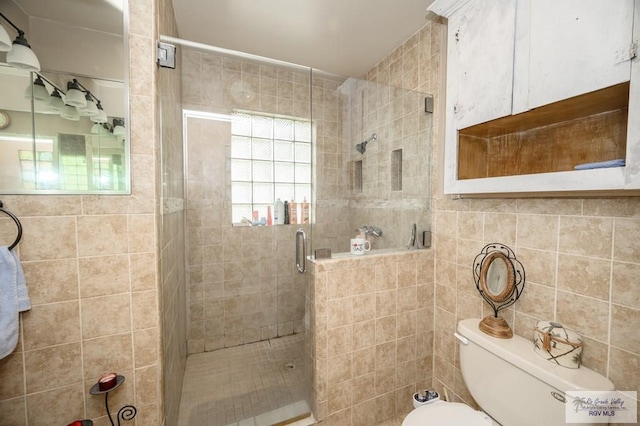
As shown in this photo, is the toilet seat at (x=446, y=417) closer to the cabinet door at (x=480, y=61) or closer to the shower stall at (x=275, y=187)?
the shower stall at (x=275, y=187)

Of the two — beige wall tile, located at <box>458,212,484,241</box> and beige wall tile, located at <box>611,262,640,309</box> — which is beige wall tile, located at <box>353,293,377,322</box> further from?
beige wall tile, located at <box>611,262,640,309</box>

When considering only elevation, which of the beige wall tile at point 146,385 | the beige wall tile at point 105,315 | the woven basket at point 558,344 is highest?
the beige wall tile at point 105,315

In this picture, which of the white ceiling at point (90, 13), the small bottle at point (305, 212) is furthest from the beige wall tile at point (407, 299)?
the white ceiling at point (90, 13)

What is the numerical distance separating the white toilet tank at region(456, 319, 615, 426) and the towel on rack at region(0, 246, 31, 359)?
1.92m

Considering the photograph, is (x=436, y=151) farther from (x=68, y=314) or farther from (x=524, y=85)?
(x=68, y=314)

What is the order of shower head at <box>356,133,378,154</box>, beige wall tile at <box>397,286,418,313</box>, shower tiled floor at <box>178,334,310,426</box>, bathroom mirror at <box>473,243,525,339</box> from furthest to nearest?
shower head at <box>356,133,378,154</box>, beige wall tile at <box>397,286,418,313</box>, shower tiled floor at <box>178,334,310,426</box>, bathroom mirror at <box>473,243,525,339</box>

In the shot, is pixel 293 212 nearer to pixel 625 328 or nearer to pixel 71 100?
pixel 71 100

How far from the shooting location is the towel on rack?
854 millimetres

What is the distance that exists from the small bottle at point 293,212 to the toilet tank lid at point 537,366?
3.87ft

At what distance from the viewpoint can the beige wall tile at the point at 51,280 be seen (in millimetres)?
926

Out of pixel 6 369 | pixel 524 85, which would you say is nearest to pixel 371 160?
pixel 524 85

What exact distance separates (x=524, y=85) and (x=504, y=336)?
114cm

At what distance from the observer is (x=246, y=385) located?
5.82 feet

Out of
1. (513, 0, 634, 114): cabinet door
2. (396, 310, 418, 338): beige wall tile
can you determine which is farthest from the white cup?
(513, 0, 634, 114): cabinet door
